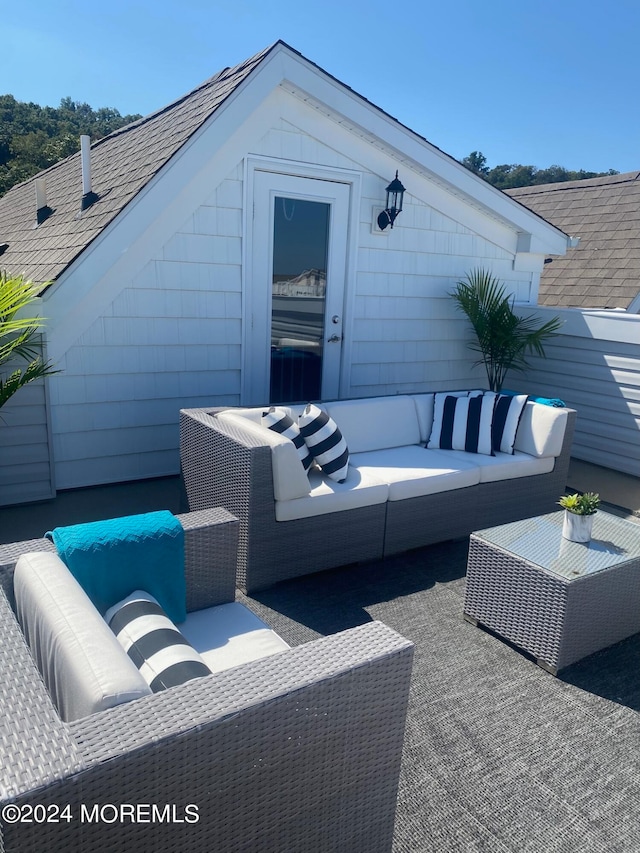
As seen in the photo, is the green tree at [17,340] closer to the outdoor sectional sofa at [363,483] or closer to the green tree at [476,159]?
the outdoor sectional sofa at [363,483]

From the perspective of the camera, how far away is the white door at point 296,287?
4699mm

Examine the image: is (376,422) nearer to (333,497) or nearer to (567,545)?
(333,497)

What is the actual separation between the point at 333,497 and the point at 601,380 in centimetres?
337

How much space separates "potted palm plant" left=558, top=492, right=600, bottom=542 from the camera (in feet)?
9.54

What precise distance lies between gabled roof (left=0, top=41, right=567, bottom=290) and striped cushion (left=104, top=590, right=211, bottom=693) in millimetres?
2651

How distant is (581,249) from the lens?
29.5 ft

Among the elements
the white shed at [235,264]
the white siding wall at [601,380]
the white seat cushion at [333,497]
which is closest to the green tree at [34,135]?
the white shed at [235,264]

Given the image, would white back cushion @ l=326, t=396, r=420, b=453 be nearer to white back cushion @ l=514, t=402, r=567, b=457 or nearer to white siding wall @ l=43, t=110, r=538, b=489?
white back cushion @ l=514, t=402, r=567, b=457

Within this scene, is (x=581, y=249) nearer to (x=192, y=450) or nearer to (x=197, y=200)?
(x=197, y=200)

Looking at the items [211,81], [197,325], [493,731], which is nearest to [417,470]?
[493,731]

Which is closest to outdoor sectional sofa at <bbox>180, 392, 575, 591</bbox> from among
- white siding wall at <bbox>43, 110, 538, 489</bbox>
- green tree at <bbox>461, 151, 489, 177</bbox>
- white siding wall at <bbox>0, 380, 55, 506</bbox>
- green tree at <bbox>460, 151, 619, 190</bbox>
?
white siding wall at <bbox>43, 110, 538, 489</bbox>

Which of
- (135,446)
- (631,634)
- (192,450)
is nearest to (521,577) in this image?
(631,634)

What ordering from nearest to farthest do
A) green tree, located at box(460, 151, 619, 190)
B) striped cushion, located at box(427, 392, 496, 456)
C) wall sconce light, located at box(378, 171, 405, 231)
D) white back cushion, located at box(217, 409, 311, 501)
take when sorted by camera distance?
white back cushion, located at box(217, 409, 311, 501) < striped cushion, located at box(427, 392, 496, 456) < wall sconce light, located at box(378, 171, 405, 231) < green tree, located at box(460, 151, 619, 190)

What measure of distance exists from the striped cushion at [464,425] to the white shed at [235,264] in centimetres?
120
